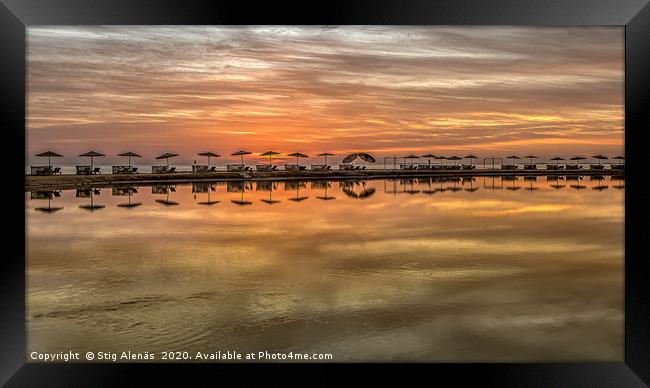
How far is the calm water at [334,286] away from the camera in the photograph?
4.56 m

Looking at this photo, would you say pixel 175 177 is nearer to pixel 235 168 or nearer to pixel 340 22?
pixel 235 168

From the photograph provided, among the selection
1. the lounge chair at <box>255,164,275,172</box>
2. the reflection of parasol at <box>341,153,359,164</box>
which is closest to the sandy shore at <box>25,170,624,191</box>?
the reflection of parasol at <box>341,153,359,164</box>

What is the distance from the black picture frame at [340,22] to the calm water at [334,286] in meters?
0.68

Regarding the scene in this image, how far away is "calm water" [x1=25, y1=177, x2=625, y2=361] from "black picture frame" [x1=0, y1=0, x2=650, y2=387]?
0.68 meters

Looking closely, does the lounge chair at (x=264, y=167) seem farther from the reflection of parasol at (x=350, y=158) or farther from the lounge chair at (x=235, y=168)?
the reflection of parasol at (x=350, y=158)

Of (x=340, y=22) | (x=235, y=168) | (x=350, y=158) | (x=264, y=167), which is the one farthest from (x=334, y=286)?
(x=350, y=158)

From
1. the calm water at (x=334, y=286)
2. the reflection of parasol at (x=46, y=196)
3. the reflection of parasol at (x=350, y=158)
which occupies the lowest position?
the calm water at (x=334, y=286)

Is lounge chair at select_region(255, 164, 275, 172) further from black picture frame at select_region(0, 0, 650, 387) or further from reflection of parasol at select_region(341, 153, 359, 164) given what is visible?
black picture frame at select_region(0, 0, 650, 387)

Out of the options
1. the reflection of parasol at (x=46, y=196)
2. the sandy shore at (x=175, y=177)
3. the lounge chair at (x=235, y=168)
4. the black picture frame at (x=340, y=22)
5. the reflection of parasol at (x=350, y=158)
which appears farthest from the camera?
the reflection of parasol at (x=350, y=158)

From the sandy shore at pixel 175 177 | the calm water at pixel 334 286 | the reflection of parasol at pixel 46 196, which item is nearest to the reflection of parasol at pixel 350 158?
the sandy shore at pixel 175 177

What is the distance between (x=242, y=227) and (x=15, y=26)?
309 inches

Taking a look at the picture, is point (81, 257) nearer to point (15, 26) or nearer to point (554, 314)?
point (15, 26)

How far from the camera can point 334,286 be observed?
6273 millimetres

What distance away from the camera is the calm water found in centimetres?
456
